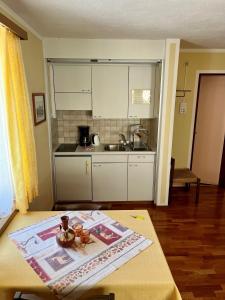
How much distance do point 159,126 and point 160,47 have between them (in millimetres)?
1053

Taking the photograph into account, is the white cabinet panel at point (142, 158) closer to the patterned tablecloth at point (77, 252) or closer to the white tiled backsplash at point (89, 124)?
the white tiled backsplash at point (89, 124)

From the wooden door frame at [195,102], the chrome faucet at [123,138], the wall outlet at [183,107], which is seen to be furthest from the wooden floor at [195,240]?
the wall outlet at [183,107]

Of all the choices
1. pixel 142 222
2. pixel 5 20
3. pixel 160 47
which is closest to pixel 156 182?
pixel 142 222

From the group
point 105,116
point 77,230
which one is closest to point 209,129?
point 105,116

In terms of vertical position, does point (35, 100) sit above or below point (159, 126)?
above

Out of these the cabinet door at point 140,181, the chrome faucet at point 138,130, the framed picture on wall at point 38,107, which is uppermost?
the framed picture on wall at point 38,107

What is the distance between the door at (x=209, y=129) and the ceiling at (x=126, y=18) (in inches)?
43.1

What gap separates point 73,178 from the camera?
334cm

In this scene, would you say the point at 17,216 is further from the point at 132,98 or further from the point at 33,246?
the point at 132,98

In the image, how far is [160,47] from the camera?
2.92m

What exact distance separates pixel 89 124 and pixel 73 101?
56cm

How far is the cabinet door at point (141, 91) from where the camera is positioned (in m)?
3.24

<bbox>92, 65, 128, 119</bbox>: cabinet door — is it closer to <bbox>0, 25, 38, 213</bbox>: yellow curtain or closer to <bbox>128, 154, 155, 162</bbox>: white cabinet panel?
<bbox>128, 154, 155, 162</bbox>: white cabinet panel

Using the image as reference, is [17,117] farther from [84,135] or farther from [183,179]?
[183,179]
